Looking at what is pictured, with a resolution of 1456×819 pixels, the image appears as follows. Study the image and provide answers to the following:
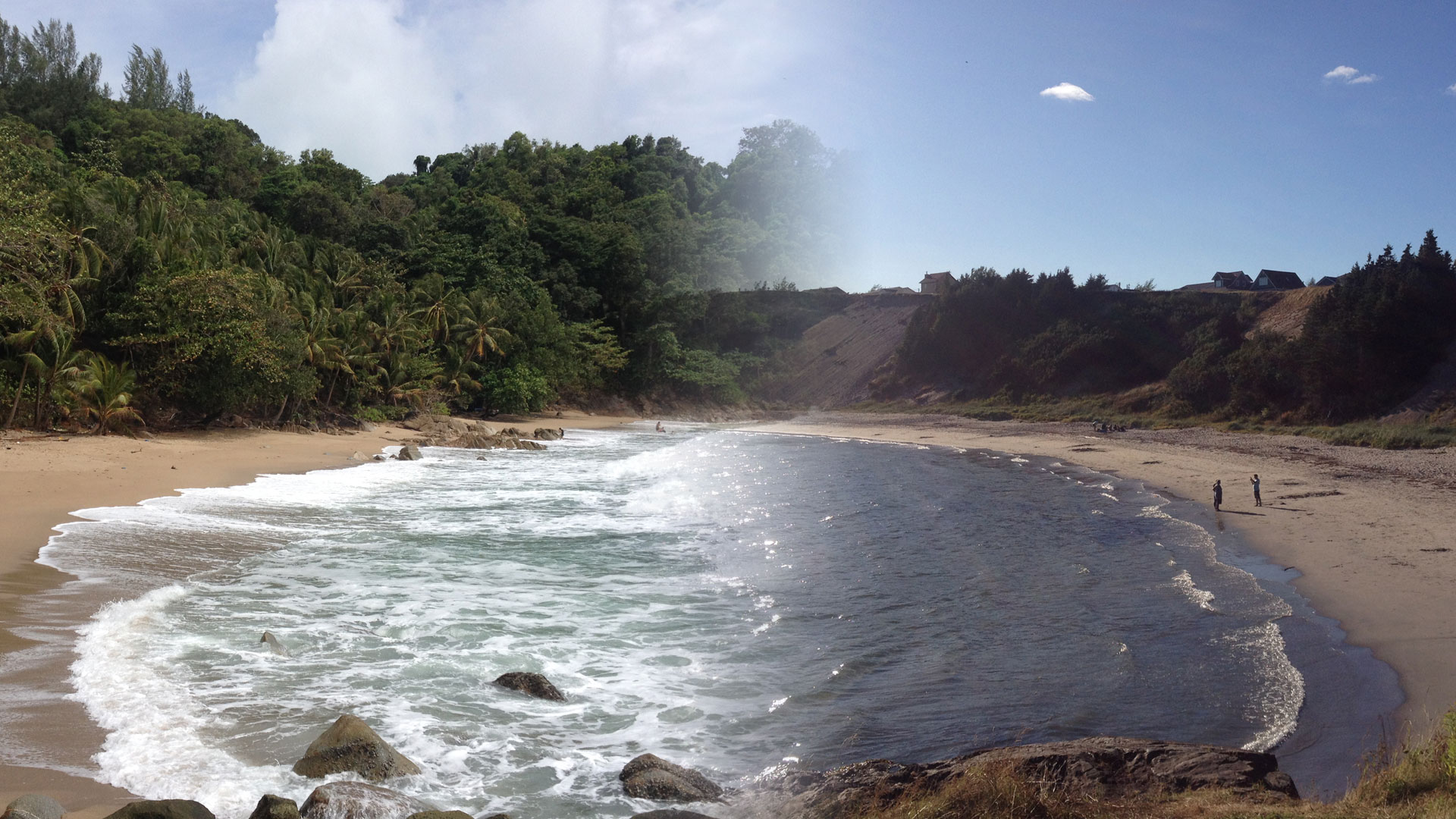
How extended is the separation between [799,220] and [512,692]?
78.9 meters

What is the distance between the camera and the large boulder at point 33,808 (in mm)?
4633

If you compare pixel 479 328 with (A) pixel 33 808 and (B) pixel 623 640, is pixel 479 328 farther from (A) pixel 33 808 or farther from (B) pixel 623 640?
(A) pixel 33 808

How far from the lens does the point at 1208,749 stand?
20.3 feet

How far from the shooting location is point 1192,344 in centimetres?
5112

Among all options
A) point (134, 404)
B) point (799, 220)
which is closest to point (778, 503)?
point (134, 404)

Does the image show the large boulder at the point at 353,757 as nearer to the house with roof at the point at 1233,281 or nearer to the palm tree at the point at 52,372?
the palm tree at the point at 52,372

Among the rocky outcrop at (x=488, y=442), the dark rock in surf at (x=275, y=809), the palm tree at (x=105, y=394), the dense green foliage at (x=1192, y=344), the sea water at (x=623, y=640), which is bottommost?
the sea water at (x=623, y=640)

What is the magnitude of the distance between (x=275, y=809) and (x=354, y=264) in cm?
4751

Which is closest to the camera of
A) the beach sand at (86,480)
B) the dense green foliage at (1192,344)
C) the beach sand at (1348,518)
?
the beach sand at (86,480)

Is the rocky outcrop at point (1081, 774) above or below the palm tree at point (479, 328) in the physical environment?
below

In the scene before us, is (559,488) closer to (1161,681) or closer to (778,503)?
(778,503)

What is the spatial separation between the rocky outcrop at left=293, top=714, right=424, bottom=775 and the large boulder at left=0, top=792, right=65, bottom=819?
1.49 m

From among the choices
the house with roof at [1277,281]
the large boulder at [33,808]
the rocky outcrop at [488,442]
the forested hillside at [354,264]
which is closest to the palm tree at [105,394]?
the forested hillside at [354,264]

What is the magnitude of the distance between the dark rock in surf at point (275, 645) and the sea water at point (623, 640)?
90 millimetres
